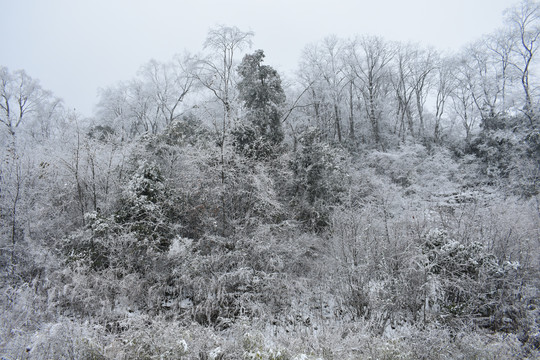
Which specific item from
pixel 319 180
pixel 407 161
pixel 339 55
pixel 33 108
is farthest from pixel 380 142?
pixel 33 108

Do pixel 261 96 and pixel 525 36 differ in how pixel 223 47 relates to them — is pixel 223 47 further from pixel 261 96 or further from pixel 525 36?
pixel 525 36

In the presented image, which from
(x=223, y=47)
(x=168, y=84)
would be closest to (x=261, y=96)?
(x=223, y=47)

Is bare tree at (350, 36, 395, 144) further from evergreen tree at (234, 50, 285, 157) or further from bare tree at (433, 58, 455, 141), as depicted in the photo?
evergreen tree at (234, 50, 285, 157)

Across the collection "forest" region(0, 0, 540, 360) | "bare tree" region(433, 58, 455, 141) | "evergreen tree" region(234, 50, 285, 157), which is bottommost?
"forest" region(0, 0, 540, 360)

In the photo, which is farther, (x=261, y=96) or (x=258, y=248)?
(x=261, y=96)

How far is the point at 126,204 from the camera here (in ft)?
31.6

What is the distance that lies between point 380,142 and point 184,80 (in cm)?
1850

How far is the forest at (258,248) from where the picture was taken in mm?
5332

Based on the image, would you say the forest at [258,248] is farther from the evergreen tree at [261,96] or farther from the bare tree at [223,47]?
the bare tree at [223,47]

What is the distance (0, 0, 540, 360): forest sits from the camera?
5.33 meters

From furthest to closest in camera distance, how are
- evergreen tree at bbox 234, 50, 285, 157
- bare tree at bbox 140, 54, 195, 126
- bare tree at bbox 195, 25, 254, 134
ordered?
1. bare tree at bbox 140, 54, 195, 126
2. bare tree at bbox 195, 25, 254, 134
3. evergreen tree at bbox 234, 50, 285, 157

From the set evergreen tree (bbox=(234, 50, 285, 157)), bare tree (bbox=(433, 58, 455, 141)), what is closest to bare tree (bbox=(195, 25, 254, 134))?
evergreen tree (bbox=(234, 50, 285, 157))

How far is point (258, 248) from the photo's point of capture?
8.91 m

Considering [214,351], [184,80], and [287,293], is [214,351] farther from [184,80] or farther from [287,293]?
[184,80]
